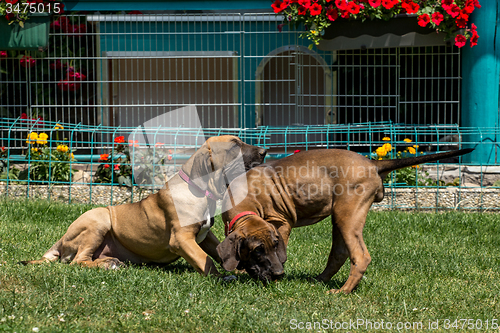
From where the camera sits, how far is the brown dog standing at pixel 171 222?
427 cm

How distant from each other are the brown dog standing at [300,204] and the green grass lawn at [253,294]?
0.30 m


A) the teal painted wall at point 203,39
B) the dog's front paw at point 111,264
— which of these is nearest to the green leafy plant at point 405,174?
the teal painted wall at point 203,39

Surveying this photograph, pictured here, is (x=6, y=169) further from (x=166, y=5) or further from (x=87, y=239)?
(x=87, y=239)

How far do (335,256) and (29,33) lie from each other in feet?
23.5

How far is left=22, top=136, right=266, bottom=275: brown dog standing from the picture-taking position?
4273 millimetres

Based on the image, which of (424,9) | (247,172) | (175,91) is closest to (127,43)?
(175,91)

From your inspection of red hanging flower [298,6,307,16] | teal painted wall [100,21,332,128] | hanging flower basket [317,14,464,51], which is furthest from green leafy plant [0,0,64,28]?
hanging flower basket [317,14,464,51]

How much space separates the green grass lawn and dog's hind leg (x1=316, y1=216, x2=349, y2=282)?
0.09 metres

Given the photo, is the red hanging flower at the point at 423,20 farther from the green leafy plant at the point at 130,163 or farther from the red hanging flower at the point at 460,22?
the green leafy plant at the point at 130,163

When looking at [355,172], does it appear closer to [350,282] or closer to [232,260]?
[350,282]

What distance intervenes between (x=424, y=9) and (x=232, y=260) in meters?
6.26

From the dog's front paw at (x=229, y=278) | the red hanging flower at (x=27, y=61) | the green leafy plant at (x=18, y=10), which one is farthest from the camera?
the red hanging flower at (x=27, y=61)

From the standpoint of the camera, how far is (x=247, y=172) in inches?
167

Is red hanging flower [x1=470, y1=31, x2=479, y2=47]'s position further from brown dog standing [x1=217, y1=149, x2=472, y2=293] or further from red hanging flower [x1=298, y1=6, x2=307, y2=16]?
brown dog standing [x1=217, y1=149, x2=472, y2=293]
